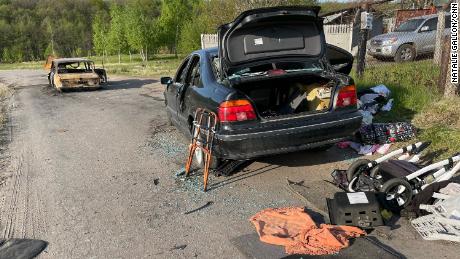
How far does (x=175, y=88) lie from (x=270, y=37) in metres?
2.17

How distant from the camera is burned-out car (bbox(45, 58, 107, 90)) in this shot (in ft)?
50.9

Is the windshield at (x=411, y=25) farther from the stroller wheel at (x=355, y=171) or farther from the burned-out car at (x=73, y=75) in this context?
the burned-out car at (x=73, y=75)

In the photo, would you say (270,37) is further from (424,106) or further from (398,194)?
(424,106)

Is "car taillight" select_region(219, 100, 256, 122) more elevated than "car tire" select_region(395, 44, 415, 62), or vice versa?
"car tire" select_region(395, 44, 415, 62)

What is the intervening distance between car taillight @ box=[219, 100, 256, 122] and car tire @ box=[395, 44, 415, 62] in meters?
11.4

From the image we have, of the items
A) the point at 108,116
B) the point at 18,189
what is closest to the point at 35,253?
the point at 18,189

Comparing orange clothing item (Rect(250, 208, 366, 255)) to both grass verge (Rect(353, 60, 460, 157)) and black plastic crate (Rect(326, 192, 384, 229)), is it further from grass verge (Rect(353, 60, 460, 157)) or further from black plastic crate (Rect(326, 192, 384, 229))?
grass verge (Rect(353, 60, 460, 157))

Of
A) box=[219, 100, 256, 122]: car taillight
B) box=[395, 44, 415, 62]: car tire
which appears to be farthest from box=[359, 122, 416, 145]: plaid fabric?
box=[395, 44, 415, 62]: car tire

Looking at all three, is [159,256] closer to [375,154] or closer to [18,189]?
[18,189]

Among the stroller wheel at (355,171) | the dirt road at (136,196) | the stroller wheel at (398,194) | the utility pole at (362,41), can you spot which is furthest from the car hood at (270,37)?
the utility pole at (362,41)

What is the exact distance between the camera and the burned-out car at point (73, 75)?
15.5m

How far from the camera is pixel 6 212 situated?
432 cm

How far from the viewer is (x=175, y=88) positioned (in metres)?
6.56

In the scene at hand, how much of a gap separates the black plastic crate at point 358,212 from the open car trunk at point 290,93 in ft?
5.30
